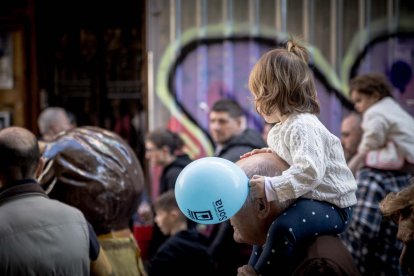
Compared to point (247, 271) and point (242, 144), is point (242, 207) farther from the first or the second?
point (242, 144)

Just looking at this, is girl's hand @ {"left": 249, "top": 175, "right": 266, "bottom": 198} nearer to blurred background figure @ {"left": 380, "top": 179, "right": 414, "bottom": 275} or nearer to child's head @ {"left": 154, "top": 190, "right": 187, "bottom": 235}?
blurred background figure @ {"left": 380, "top": 179, "right": 414, "bottom": 275}

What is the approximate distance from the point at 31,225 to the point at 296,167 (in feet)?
3.92

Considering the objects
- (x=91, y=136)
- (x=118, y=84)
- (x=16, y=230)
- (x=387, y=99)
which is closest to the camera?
(x=16, y=230)

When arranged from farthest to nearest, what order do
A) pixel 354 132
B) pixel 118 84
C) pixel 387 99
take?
pixel 118 84, pixel 354 132, pixel 387 99

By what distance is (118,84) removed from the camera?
7316 mm

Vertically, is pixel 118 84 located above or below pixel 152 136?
above

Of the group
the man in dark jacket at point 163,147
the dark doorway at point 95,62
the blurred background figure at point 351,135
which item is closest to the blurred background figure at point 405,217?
the blurred background figure at point 351,135

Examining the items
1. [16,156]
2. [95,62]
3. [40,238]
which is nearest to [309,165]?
[40,238]

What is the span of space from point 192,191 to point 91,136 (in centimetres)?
153

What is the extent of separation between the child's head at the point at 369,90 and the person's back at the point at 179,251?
1.62m

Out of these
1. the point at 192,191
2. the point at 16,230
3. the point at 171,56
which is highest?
the point at 171,56

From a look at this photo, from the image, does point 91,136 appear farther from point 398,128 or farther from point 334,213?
point 398,128

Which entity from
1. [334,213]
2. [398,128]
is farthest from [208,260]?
[334,213]

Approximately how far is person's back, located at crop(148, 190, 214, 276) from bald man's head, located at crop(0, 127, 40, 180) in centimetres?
165
